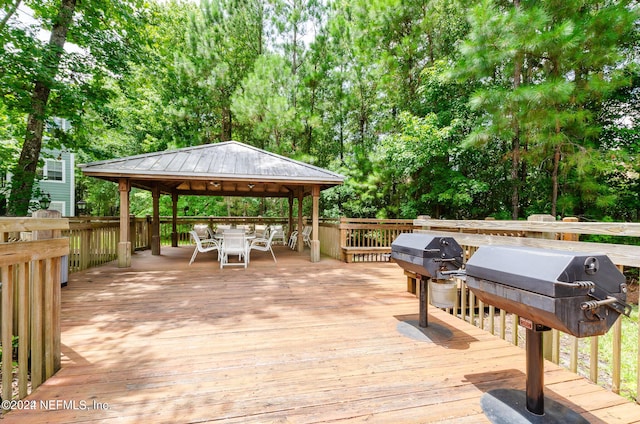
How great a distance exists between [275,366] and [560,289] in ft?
6.24

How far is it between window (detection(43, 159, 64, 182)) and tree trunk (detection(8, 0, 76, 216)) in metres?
9.29

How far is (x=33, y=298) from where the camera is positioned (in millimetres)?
1915

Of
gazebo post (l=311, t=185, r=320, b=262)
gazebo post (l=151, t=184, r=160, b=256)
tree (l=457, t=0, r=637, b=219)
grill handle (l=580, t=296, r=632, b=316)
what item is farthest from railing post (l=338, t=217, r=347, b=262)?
grill handle (l=580, t=296, r=632, b=316)

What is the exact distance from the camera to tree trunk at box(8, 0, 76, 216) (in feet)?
19.6

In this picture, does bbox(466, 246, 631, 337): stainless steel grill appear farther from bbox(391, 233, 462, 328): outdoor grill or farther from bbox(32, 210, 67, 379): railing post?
bbox(32, 210, 67, 379): railing post

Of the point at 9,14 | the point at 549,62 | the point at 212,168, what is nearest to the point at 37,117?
the point at 9,14

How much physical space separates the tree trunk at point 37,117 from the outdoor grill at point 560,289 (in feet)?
27.7

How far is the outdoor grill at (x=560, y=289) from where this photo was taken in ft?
4.15

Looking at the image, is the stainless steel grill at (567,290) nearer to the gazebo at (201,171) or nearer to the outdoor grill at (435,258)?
the outdoor grill at (435,258)

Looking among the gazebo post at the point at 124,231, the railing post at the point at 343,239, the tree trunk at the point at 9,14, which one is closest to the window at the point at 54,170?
the tree trunk at the point at 9,14

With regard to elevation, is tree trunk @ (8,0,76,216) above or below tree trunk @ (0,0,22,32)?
below

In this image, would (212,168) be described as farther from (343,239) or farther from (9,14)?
(9,14)

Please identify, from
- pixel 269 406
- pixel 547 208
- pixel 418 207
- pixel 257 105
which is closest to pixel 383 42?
pixel 257 105

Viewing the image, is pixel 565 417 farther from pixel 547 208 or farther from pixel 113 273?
pixel 547 208
